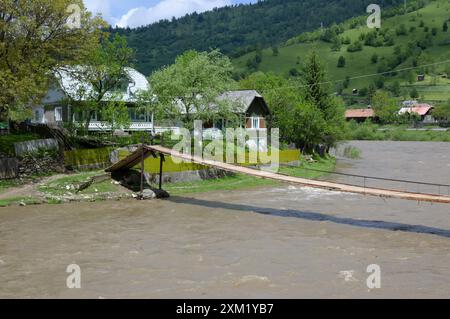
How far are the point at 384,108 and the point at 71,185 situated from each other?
364ft

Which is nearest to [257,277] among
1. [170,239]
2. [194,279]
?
[194,279]

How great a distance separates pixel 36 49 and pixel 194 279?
19991mm

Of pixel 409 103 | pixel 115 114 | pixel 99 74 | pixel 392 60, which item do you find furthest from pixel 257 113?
pixel 392 60

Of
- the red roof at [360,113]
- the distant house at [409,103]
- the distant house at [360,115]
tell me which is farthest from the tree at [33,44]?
the distant house at [409,103]

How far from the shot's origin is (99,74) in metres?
32.3

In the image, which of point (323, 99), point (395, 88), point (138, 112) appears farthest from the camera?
point (395, 88)

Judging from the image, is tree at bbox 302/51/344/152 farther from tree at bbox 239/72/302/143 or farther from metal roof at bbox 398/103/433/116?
metal roof at bbox 398/103/433/116

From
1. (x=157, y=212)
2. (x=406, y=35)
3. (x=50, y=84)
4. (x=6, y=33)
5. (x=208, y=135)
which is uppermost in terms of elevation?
(x=406, y=35)

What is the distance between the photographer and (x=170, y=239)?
52.9 ft

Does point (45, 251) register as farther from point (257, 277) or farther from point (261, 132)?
point (261, 132)

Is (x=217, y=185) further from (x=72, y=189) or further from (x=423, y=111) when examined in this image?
(x=423, y=111)

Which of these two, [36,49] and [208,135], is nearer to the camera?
[36,49]

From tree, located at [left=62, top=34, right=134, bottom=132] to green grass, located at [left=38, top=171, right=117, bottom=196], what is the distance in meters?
7.91
